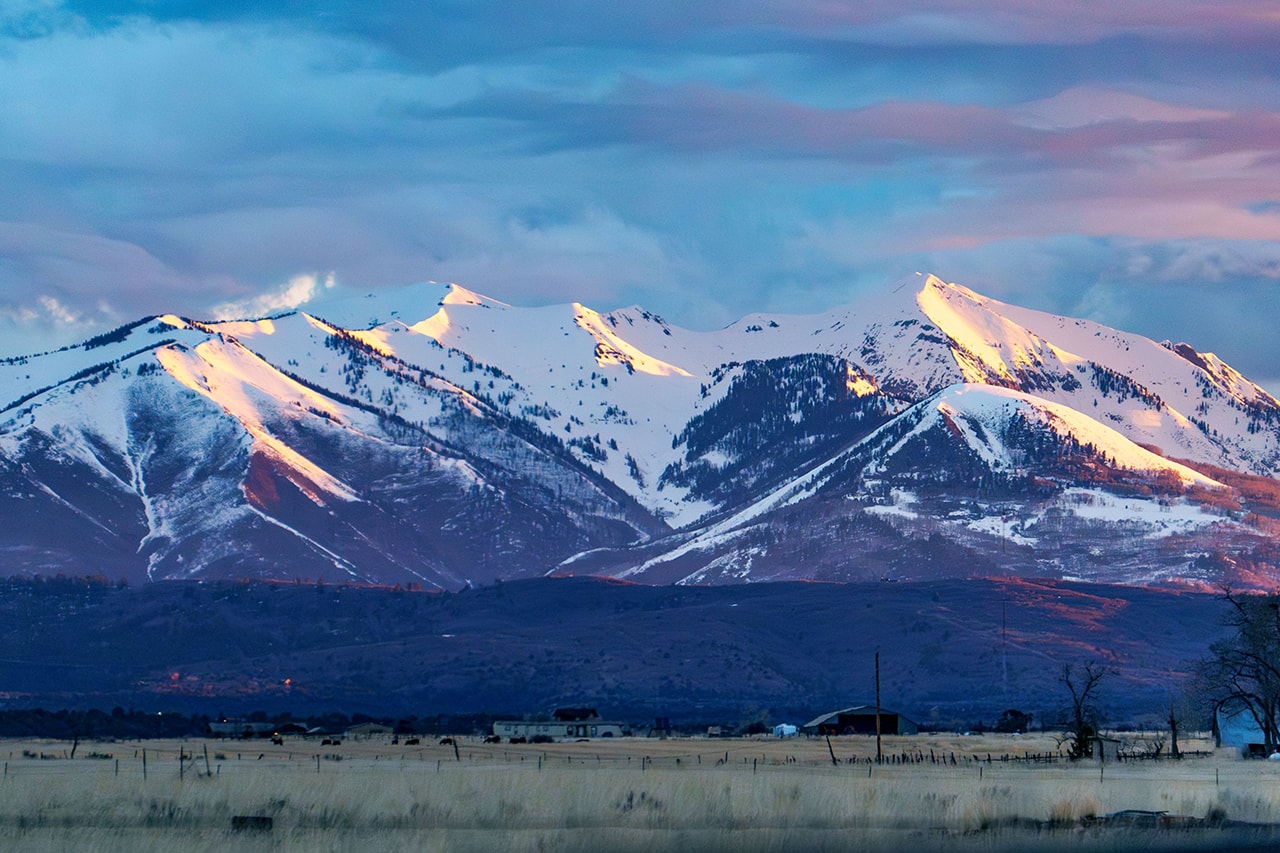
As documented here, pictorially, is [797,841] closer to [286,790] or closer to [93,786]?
[286,790]

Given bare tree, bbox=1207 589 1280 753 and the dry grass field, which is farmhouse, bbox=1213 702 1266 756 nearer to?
bare tree, bbox=1207 589 1280 753

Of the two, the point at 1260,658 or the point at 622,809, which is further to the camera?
the point at 1260,658

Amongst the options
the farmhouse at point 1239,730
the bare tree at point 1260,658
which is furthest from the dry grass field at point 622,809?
the farmhouse at point 1239,730

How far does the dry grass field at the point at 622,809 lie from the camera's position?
65.4 metres

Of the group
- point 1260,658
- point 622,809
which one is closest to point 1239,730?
point 1260,658

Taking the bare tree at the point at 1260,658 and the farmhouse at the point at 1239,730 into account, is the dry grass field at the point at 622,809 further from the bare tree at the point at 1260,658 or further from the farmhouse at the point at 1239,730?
the farmhouse at the point at 1239,730

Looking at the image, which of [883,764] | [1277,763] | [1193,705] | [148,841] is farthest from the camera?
[1193,705]

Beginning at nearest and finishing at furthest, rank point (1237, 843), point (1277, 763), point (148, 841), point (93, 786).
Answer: point (148, 841) < point (1237, 843) < point (93, 786) < point (1277, 763)

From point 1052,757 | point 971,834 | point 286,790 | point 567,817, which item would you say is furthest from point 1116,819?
point 1052,757

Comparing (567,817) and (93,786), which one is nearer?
(567,817)

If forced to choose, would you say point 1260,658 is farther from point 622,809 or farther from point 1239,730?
point 622,809

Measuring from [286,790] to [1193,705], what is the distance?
104 metres

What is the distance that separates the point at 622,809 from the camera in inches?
2968

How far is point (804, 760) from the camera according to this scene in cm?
13000
